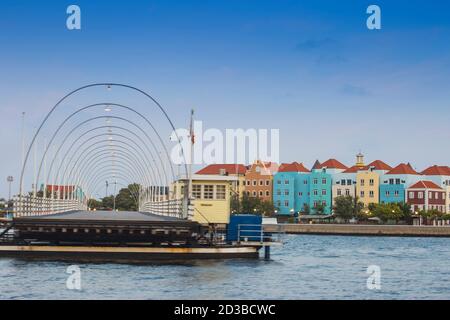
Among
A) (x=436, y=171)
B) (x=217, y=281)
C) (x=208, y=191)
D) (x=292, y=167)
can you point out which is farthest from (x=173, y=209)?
(x=436, y=171)

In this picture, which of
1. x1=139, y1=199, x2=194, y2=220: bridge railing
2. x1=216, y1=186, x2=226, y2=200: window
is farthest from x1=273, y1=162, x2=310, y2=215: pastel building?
x1=216, y1=186, x2=226, y2=200: window

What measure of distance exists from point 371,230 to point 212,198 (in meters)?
96.8

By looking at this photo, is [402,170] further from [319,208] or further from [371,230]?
[371,230]

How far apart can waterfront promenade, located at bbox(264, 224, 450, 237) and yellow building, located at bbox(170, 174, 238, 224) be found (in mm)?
90876

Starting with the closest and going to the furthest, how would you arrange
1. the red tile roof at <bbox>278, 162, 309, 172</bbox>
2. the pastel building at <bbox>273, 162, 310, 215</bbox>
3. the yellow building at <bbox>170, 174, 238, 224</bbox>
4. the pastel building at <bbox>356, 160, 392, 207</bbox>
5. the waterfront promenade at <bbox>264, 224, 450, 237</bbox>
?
the yellow building at <bbox>170, 174, 238, 224</bbox> → the waterfront promenade at <bbox>264, 224, 450, 237</bbox> → the pastel building at <bbox>356, 160, 392, 207</bbox> → the pastel building at <bbox>273, 162, 310, 215</bbox> → the red tile roof at <bbox>278, 162, 309, 172</bbox>

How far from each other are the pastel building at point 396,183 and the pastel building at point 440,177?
15.5 ft

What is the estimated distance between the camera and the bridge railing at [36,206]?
61.0 meters

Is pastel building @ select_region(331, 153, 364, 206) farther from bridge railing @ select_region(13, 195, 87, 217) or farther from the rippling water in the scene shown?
the rippling water

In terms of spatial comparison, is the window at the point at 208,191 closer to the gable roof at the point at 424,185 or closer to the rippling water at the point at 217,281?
the rippling water at the point at 217,281

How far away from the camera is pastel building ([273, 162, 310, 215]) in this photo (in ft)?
630

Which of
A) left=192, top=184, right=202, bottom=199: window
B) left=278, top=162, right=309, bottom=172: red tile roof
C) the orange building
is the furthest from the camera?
left=278, top=162, right=309, bottom=172: red tile roof

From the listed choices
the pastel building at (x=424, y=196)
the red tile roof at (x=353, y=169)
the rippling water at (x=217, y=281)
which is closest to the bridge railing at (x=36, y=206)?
the rippling water at (x=217, y=281)
